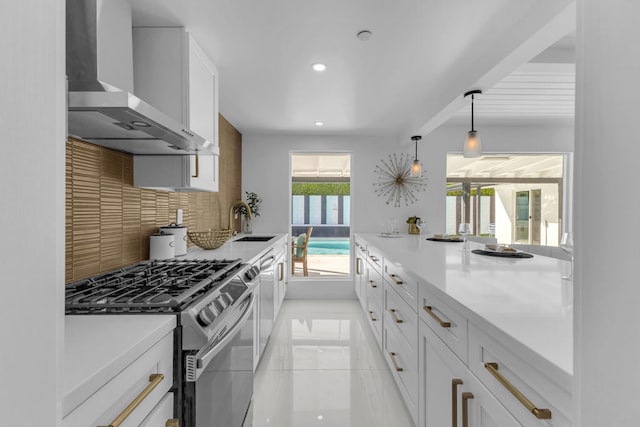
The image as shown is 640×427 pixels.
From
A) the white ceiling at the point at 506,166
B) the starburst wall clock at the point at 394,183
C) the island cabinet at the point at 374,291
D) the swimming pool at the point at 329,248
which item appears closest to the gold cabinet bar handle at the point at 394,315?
the island cabinet at the point at 374,291

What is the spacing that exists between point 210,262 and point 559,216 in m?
4.97

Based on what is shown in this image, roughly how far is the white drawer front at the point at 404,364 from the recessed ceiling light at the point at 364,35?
1817mm

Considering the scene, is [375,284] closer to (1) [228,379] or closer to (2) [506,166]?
(1) [228,379]

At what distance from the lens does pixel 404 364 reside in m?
1.83

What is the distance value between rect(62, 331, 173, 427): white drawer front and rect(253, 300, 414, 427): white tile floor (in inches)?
46.9

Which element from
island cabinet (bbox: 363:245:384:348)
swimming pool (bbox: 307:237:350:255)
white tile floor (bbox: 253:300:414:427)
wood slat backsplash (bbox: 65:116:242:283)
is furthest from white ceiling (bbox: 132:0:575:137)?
swimming pool (bbox: 307:237:350:255)

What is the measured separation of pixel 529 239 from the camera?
511cm

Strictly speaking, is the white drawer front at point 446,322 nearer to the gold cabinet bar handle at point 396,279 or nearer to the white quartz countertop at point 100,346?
the gold cabinet bar handle at point 396,279

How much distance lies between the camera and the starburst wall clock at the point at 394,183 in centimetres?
460

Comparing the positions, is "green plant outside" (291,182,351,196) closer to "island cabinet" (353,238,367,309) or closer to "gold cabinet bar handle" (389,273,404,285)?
"island cabinet" (353,238,367,309)

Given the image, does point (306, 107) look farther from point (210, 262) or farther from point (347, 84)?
point (210, 262)

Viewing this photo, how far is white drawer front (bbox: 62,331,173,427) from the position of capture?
0.65 m
